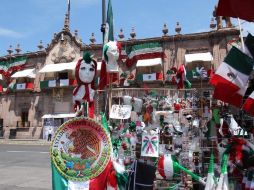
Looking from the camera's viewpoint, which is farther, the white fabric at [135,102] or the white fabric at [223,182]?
the white fabric at [135,102]

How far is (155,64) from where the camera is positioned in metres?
29.0

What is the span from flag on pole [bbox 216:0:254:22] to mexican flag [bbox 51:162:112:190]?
8.67 feet

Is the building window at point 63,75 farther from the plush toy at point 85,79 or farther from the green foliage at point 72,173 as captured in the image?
the green foliage at point 72,173

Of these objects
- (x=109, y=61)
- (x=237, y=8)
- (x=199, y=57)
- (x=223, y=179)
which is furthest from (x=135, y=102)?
(x=199, y=57)

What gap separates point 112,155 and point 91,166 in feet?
1.14

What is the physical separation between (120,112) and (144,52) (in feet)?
81.6

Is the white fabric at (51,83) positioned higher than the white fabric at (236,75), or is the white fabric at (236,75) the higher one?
the white fabric at (51,83)

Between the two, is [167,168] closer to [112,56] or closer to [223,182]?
[223,182]

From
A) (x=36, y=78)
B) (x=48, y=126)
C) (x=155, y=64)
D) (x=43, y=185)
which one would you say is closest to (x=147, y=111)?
(x=43, y=185)

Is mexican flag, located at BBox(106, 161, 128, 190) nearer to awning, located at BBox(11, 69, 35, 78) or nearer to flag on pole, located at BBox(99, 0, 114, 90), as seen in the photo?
flag on pole, located at BBox(99, 0, 114, 90)

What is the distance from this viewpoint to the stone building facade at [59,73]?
28.7 meters

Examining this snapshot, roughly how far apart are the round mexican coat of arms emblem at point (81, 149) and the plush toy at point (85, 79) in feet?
2.68

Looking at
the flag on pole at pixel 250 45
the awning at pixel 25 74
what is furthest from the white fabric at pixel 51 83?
the flag on pole at pixel 250 45

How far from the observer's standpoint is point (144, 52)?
30.1 metres
